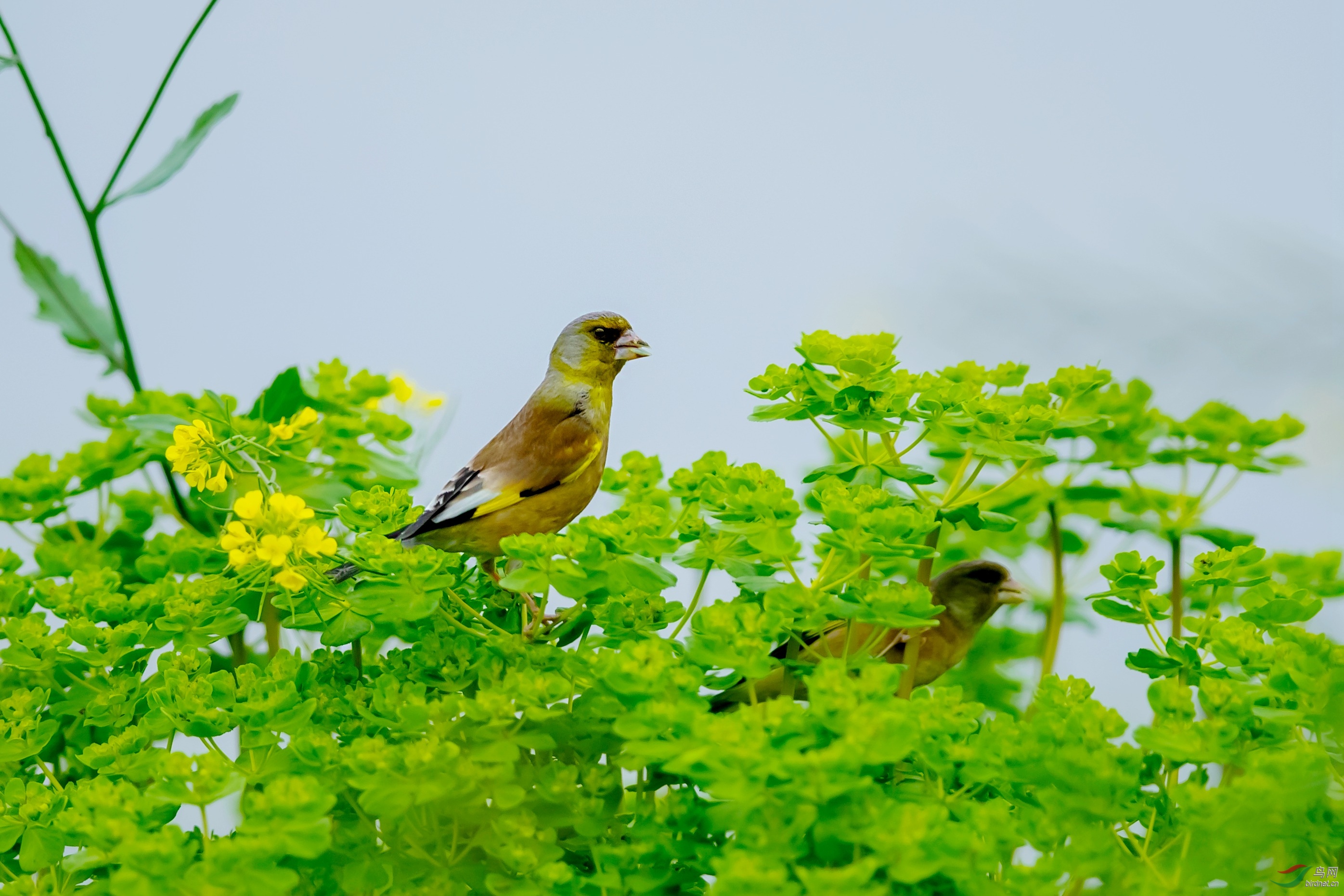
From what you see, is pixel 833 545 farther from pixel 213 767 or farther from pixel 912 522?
pixel 213 767

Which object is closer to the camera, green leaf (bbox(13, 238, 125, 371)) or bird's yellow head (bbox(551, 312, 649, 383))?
bird's yellow head (bbox(551, 312, 649, 383))

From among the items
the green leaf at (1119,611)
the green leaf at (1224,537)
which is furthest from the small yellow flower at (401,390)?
the green leaf at (1224,537)

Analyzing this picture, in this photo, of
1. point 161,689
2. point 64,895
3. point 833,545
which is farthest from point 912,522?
point 64,895

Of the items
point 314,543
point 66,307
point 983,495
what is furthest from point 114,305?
point 983,495

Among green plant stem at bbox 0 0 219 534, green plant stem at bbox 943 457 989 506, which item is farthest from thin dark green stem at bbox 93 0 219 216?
green plant stem at bbox 943 457 989 506

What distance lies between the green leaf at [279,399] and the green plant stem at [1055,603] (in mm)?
952

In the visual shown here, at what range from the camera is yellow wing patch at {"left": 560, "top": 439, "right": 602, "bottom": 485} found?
1.18m

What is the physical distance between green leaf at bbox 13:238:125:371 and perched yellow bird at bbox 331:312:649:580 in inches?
25.0

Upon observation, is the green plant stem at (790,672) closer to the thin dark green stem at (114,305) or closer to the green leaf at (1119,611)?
the green leaf at (1119,611)

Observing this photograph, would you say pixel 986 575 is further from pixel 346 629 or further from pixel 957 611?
pixel 346 629

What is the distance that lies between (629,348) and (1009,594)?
0.51m

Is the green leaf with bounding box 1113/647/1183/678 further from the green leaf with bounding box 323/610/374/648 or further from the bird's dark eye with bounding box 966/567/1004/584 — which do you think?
the green leaf with bounding box 323/610/374/648

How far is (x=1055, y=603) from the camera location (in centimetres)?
139

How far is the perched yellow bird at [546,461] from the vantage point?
1123 mm
